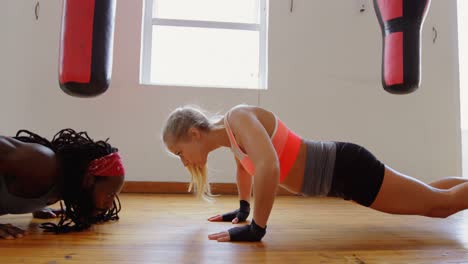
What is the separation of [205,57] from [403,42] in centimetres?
190

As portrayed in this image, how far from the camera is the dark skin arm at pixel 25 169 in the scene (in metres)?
0.96

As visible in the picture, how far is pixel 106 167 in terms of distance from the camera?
1.13 m

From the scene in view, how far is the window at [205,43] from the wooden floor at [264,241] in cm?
125

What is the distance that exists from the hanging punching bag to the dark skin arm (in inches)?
10.3

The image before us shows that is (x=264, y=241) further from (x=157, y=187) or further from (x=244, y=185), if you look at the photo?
(x=157, y=187)

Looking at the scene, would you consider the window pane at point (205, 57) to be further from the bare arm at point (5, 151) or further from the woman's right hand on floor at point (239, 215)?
the bare arm at point (5, 151)

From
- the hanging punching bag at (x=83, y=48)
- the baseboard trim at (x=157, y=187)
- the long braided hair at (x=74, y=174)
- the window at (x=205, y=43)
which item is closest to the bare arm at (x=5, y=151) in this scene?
the long braided hair at (x=74, y=174)

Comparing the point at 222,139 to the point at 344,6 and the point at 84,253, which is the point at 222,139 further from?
the point at 344,6

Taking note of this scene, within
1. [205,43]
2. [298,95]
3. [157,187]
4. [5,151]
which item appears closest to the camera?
[5,151]

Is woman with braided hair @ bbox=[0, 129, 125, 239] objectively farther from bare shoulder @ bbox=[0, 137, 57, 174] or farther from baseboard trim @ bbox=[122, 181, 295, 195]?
baseboard trim @ bbox=[122, 181, 295, 195]

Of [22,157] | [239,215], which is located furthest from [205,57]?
[22,157]

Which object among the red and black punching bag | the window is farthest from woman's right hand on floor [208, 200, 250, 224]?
the window

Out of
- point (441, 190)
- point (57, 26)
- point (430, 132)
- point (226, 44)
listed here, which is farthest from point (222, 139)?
point (430, 132)

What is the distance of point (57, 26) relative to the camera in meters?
2.46
